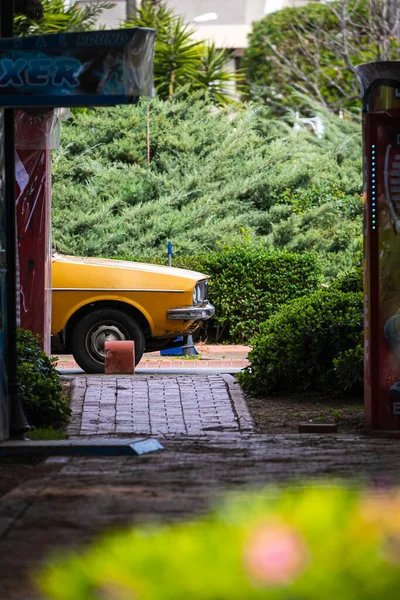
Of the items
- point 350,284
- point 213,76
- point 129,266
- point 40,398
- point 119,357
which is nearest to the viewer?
Result: point 40,398

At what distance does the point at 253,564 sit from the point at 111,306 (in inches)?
432

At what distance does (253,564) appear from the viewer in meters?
2.11

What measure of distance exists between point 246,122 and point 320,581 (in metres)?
22.4

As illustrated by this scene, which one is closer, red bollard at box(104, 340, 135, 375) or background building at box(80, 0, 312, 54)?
red bollard at box(104, 340, 135, 375)

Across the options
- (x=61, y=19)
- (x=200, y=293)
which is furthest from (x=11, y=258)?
(x=61, y=19)

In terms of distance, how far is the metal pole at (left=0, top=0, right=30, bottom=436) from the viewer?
780cm

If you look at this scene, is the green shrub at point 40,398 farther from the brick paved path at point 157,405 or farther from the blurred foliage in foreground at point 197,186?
the blurred foliage in foreground at point 197,186

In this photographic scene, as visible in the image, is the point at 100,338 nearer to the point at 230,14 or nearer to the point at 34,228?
the point at 34,228

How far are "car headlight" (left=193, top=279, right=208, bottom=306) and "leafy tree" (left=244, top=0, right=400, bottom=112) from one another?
684 inches

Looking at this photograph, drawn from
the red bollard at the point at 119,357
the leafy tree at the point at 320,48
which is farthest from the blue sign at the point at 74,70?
the leafy tree at the point at 320,48

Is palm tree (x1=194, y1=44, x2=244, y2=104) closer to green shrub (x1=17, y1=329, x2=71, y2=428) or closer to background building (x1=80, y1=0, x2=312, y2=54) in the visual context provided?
background building (x1=80, y1=0, x2=312, y2=54)

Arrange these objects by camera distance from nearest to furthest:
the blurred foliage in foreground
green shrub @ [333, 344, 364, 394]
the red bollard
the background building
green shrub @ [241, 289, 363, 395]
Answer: green shrub @ [333, 344, 364, 394]
green shrub @ [241, 289, 363, 395]
the red bollard
the blurred foliage in foreground
the background building

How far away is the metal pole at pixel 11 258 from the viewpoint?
25.6 feet

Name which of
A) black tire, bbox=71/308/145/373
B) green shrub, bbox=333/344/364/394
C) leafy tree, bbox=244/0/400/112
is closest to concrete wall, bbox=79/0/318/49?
leafy tree, bbox=244/0/400/112
